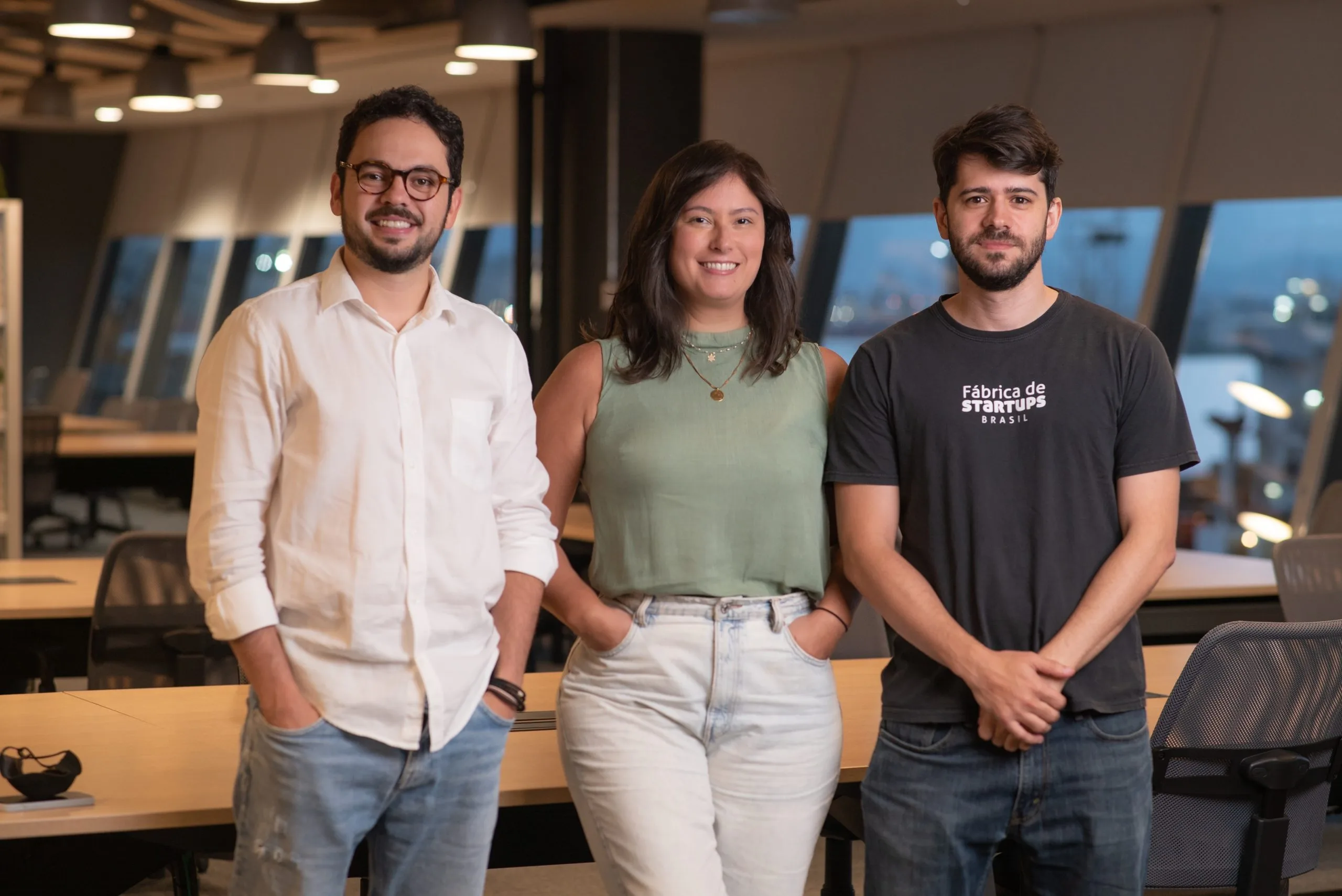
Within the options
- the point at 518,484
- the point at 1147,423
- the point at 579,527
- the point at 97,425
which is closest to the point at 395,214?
the point at 518,484

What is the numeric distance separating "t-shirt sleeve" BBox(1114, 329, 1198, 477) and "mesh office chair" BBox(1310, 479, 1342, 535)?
12.3 ft

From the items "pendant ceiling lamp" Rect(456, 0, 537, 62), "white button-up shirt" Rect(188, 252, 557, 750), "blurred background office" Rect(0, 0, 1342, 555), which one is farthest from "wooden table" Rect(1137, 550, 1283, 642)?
"pendant ceiling lamp" Rect(456, 0, 537, 62)

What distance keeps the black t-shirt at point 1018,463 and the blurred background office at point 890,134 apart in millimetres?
5099

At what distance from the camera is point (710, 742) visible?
8.18ft

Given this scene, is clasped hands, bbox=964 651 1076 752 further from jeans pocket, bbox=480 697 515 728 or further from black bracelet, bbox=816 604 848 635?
jeans pocket, bbox=480 697 515 728

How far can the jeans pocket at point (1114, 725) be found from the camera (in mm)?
2445

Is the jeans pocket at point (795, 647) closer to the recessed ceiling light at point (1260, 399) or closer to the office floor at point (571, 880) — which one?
the office floor at point (571, 880)

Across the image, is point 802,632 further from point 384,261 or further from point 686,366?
point 384,261

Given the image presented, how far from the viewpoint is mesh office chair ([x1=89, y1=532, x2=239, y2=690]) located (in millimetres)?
3957

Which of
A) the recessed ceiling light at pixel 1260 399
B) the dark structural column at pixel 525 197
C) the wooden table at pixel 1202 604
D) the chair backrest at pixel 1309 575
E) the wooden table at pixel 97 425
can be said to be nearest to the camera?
the chair backrest at pixel 1309 575

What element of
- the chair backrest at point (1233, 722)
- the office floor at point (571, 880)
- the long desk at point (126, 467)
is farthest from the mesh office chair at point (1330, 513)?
the long desk at point (126, 467)

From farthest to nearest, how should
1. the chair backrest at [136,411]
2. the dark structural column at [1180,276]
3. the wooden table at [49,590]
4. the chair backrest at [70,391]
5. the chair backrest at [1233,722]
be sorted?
1. the chair backrest at [70,391]
2. the chair backrest at [136,411]
3. the dark structural column at [1180,276]
4. the wooden table at [49,590]
5. the chair backrest at [1233,722]

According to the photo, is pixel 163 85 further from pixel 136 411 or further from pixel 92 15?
pixel 136 411

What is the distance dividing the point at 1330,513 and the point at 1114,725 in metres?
3.90
